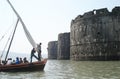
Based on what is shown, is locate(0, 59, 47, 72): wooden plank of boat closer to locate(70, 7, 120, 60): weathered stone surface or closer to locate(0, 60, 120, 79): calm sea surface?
locate(0, 60, 120, 79): calm sea surface

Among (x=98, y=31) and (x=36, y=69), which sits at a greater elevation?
(x=98, y=31)

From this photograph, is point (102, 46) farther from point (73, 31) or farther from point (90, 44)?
point (73, 31)

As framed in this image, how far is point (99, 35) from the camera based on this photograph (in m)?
28.1

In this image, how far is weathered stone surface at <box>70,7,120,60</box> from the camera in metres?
27.1

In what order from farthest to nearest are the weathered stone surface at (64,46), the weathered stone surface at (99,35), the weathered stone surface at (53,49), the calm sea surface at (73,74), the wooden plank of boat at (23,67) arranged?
the weathered stone surface at (53,49) < the weathered stone surface at (64,46) < the weathered stone surface at (99,35) < the wooden plank of boat at (23,67) < the calm sea surface at (73,74)

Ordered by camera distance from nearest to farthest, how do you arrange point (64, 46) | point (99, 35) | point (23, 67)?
point (23, 67) < point (99, 35) < point (64, 46)

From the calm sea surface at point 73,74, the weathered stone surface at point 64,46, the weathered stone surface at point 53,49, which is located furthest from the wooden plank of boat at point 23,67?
the weathered stone surface at point 53,49

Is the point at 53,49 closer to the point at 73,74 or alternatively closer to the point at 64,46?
the point at 64,46

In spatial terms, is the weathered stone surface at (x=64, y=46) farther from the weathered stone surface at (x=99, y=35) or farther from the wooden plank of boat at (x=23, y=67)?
the wooden plank of boat at (x=23, y=67)

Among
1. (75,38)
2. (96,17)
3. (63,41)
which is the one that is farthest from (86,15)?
(63,41)

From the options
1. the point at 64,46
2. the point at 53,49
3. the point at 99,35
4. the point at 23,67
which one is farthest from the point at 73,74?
the point at 53,49

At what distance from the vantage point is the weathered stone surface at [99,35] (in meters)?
27.1

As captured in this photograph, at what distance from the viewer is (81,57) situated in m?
29.6

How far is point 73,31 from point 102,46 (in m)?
5.23
